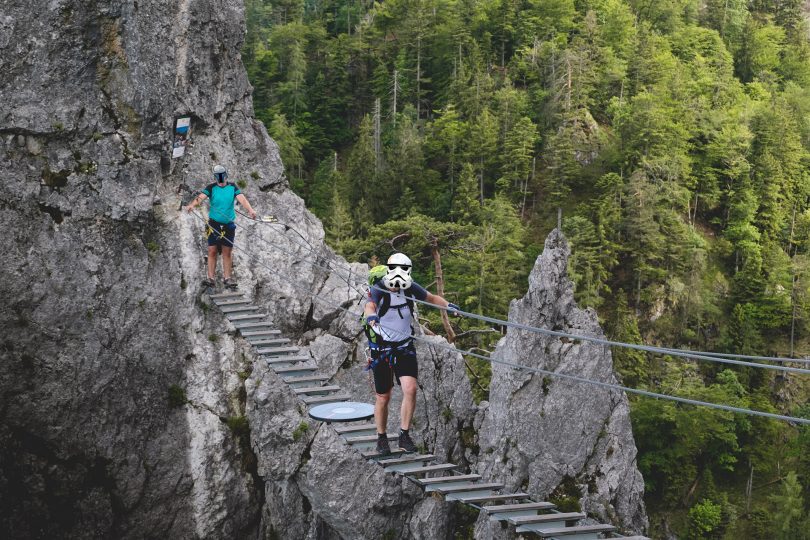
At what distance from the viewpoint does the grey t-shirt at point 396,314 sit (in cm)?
945

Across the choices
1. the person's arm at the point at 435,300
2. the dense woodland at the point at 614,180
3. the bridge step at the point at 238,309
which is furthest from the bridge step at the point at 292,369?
the dense woodland at the point at 614,180

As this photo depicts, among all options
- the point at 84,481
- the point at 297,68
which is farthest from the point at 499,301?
the point at 297,68

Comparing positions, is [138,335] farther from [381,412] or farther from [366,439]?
[381,412]

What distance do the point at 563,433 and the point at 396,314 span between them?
10.3 m

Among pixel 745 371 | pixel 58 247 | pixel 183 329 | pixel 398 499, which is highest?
pixel 58 247

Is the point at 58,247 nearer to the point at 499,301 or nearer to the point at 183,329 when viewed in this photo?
the point at 183,329

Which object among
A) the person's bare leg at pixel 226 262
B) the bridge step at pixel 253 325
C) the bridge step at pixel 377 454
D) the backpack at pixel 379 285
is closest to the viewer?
the backpack at pixel 379 285

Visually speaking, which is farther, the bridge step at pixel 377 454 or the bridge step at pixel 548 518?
the bridge step at pixel 377 454

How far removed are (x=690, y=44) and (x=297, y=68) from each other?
39507 millimetres

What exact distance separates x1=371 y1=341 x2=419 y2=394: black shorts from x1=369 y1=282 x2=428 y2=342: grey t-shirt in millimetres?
238

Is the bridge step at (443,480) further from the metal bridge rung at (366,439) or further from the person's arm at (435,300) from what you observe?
the person's arm at (435,300)

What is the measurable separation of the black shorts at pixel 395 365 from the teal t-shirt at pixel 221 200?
5417 millimetres

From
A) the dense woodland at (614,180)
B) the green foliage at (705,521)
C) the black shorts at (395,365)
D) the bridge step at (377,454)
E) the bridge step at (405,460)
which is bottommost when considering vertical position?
the green foliage at (705,521)

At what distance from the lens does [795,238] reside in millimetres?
59906
